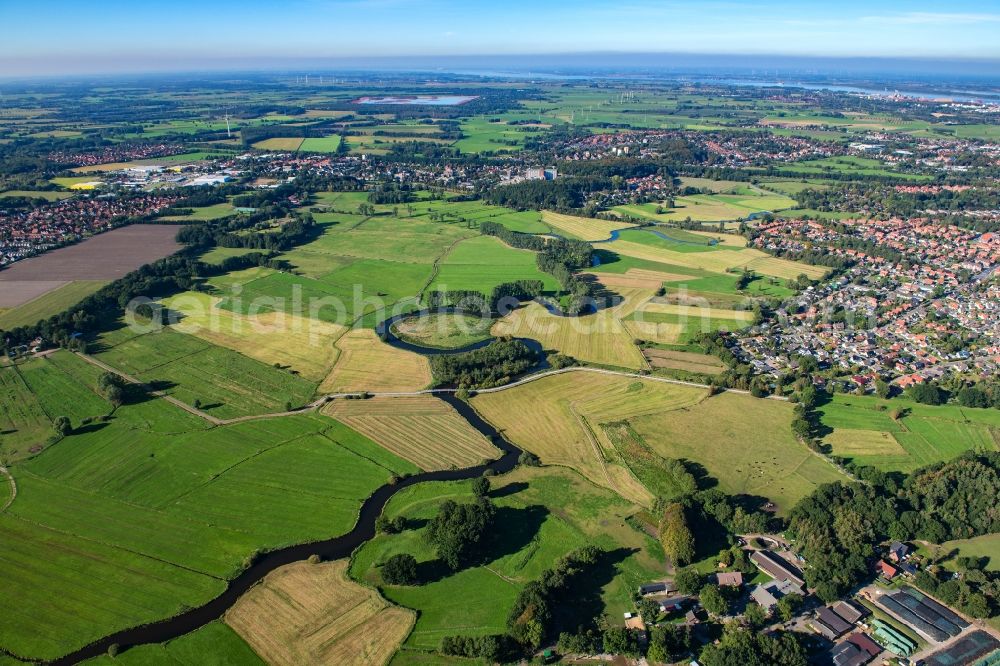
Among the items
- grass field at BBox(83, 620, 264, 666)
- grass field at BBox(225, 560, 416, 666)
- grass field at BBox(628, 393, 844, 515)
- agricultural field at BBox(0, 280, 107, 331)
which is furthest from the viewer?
agricultural field at BBox(0, 280, 107, 331)

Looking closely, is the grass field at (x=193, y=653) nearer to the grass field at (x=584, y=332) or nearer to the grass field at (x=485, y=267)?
the grass field at (x=584, y=332)

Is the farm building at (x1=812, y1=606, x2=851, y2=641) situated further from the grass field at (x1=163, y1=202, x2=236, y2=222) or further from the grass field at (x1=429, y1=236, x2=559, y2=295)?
the grass field at (x1=163, y1=202, x2=236, y2=222)

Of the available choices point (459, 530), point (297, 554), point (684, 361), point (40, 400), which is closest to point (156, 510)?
point (297, 554)

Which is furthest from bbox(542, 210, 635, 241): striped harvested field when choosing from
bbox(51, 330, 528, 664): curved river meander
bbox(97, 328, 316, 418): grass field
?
bbox(97, 328, 316, 418): grass field

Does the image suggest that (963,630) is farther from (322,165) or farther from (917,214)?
(322,165)

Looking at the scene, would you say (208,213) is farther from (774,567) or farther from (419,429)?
(774,567)
